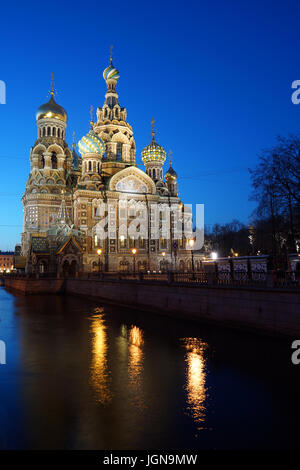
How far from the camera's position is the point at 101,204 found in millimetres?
52281

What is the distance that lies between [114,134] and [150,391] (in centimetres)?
5540

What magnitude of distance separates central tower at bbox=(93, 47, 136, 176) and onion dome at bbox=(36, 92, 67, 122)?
6079 mm

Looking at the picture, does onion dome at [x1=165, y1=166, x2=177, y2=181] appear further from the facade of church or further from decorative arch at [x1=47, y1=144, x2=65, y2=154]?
decorative arch at [x1=47, y1=144, x2=65, y2=154]

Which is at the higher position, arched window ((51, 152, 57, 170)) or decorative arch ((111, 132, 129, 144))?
decorative arch ((111, 132, 129, 144))

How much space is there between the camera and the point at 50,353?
Answer: 14594mm

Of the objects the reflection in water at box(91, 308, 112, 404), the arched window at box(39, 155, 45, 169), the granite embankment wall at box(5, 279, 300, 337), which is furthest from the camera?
the arched window at box(39, 155, 45, 169)

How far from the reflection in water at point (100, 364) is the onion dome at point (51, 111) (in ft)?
155

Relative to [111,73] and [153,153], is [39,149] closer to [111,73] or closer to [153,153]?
[153,153]

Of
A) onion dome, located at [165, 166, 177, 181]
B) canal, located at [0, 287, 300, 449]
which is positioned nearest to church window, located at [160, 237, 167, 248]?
onion dome, located at [165, 166, 177, 181]

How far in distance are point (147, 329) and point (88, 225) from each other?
32982 mm

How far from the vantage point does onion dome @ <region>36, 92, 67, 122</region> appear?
59938mm

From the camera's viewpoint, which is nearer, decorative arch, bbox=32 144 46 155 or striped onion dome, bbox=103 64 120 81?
decorative arch, bbox=32 144 46 155

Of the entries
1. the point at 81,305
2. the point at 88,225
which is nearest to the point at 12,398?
the point at 81,305
